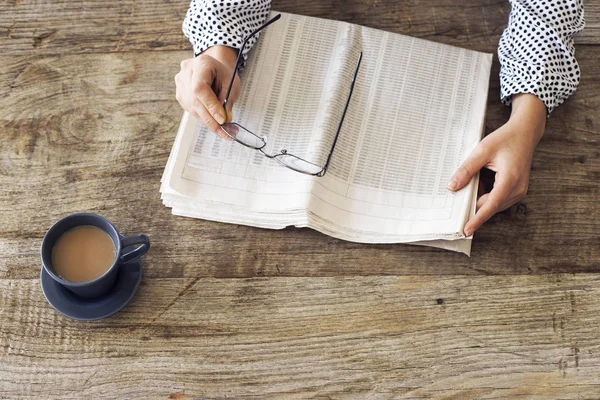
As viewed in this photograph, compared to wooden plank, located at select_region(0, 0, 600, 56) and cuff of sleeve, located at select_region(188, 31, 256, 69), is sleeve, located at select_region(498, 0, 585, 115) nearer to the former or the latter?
wooden plank, located at select_region(0, 0, 600, 56)

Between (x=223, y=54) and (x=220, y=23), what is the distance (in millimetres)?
52

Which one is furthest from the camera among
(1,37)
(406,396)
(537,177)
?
(1,37)

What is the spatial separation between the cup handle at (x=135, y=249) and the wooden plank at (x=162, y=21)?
0.40m

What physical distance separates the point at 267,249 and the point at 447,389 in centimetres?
32

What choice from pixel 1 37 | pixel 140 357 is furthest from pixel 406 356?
pixel 1 37

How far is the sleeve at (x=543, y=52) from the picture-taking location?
103 cm

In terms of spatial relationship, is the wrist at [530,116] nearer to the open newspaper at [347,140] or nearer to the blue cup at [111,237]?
the open newspaper at [347,140]

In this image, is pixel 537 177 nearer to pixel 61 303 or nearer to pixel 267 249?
pixel 267 249

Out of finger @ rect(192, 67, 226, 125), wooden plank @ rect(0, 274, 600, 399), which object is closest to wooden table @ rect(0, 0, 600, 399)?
wooden plank @ rect(0, 274, 600, 399)

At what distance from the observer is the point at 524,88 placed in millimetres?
1024

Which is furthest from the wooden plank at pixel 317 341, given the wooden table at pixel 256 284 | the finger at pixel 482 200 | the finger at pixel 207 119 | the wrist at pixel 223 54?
the wrist at pixel 223 54

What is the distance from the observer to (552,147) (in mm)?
1039

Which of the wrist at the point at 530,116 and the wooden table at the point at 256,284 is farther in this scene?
the wrist at the point at 530,116

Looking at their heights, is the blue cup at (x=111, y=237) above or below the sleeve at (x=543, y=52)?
below
